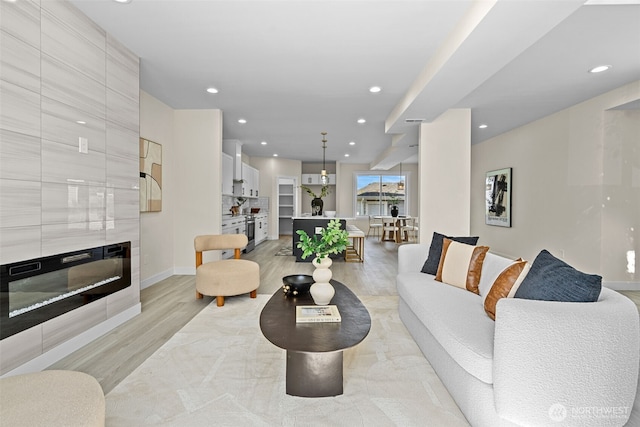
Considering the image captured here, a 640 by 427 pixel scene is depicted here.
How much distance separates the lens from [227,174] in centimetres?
643

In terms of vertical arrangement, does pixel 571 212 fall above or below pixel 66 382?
above

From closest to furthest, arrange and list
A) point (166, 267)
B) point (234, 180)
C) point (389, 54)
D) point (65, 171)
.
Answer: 1. point (65, 171)
2. point (389, 54)
3. point (166, 267)
4. point (234, 180)

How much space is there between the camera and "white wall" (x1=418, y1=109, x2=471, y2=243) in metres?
4.75

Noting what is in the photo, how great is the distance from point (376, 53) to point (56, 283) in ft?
11.2

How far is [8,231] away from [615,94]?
644cm

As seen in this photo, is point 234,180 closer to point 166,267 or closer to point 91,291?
point 166,267

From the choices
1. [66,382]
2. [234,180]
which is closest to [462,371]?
[66,382]

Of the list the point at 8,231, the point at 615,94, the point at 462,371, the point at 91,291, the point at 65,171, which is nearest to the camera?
the point at 462,371

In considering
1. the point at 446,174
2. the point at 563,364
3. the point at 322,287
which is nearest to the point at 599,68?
the point at 446,174

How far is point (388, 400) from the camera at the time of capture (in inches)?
72.3

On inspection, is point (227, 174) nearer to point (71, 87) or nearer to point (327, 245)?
point (71, 87)

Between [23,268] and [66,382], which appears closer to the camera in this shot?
[66,382]

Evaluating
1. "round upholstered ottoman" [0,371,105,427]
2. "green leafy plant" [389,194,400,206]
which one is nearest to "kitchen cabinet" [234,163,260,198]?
"green leafy plant" [389,194,400,206]

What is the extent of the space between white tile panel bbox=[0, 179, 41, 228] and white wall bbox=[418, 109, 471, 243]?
4419 millimetres
